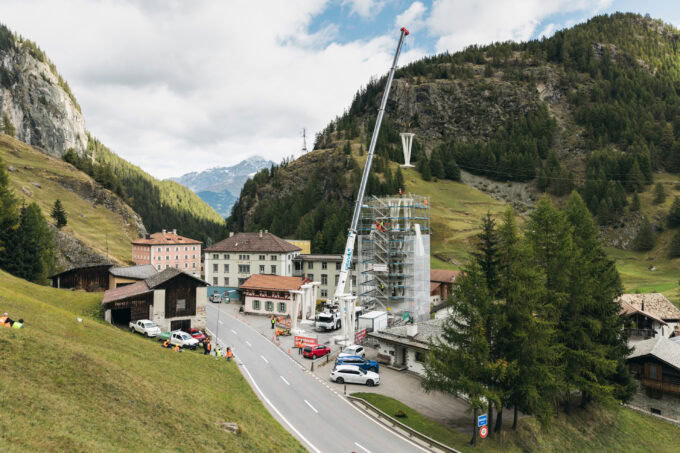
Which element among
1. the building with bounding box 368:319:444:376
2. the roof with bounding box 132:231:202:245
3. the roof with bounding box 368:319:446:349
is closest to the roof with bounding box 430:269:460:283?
the roof with bounding box 368:319:446:349

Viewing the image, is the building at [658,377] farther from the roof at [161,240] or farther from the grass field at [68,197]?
the grass field at [68,197]

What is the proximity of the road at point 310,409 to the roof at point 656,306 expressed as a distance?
4602cm

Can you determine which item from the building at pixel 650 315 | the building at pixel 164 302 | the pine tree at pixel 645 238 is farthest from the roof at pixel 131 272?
the pine tree at pixel 645 238

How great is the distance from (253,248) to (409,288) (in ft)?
101

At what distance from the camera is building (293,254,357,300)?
76312mm

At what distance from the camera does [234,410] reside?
2161cm

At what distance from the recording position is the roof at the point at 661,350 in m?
38.8

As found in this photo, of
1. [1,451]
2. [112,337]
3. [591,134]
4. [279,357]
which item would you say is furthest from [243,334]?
[591,134]

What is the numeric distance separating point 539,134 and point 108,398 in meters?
183

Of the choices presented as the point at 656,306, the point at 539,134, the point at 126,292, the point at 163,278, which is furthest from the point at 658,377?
the point at 539,134

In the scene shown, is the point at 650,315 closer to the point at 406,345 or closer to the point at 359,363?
the point at 406,345

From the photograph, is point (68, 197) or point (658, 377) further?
point (68, 197)

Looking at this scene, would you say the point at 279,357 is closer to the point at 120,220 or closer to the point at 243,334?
the point at 243,334

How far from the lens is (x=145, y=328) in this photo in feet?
124
